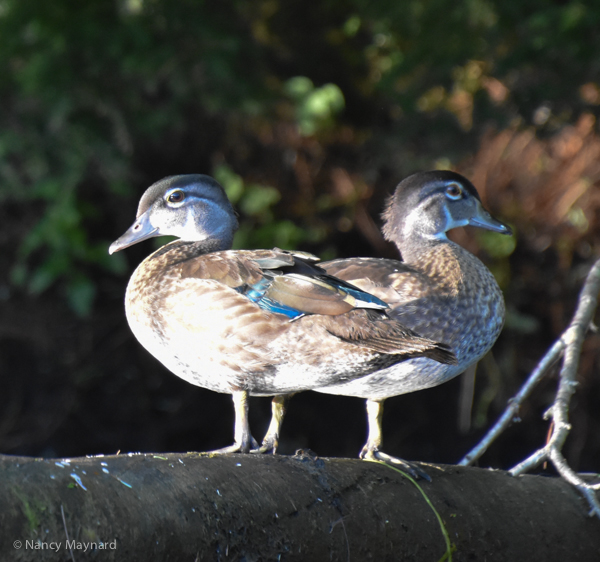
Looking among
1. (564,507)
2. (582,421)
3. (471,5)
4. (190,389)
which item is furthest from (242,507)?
(582,421)

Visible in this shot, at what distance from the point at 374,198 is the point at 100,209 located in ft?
5.69

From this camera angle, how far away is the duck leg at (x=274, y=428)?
2270 millimetres

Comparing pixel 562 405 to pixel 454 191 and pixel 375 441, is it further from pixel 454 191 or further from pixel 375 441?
pixel 454 191

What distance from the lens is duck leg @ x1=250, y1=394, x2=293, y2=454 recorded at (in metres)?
2.27

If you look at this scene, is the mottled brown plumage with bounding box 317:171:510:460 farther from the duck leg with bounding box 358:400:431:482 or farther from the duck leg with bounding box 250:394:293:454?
the duck leg with bounding box 250:394:293:454

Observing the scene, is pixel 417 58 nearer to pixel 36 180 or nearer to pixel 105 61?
pixel 105 61

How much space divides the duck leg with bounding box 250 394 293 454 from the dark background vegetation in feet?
6.14

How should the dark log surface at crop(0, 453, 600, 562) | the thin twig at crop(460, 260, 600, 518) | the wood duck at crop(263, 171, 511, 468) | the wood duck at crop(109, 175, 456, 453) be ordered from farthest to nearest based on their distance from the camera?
the wood duck at crop(263, 171, 511, 468) < the thin twig at crop(460, 260, 600, 518) < the wood duck at crop(109, 175, 456, 453) < the dark log surface at crop(0, 453, 600, 562)

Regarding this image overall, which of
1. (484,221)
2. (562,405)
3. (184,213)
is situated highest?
(184,213)

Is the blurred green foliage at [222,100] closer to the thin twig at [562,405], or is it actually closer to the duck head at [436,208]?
the duck head at [436,208]

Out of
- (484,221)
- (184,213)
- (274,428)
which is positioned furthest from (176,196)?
(484,221)

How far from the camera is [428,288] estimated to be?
8.19ft

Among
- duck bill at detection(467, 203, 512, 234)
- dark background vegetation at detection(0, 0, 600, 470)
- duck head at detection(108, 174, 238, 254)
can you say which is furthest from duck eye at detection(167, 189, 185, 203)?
dark background vegetation at detection(0, 0, 600, 470)

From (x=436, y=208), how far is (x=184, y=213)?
3.36 ft
